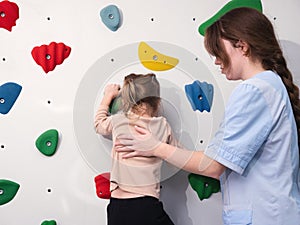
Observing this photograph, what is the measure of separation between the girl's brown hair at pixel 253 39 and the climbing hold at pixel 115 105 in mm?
273

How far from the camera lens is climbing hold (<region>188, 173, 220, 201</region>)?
106 centimetres

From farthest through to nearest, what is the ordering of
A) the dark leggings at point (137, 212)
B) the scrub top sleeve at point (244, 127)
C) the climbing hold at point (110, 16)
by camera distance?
the climbing hold at point (110, 16)
the dark leggings at point (137, 212)
the scrub top sleeve at point (244, 127)

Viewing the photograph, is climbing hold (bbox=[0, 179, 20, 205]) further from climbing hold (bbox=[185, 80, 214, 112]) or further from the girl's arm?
climbing hold (bbox=[185, 80, 214, 112])

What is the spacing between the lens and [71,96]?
1045 millimetres

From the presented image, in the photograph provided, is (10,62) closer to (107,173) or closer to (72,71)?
(72,71)

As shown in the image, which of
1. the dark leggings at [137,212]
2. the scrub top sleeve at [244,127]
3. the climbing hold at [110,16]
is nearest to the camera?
the scrub top sleeve at [244,127]

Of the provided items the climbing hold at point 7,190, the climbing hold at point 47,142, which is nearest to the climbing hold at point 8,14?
the climbing hold at point 47,142

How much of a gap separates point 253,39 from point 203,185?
16.9 inches

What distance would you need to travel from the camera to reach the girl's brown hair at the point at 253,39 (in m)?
0.84

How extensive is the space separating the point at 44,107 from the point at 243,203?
56 cm

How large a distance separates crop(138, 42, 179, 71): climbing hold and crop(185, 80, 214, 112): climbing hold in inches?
3.0

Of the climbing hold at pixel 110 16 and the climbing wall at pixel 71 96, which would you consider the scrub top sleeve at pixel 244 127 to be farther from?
the climbing hold at pixel 110 16

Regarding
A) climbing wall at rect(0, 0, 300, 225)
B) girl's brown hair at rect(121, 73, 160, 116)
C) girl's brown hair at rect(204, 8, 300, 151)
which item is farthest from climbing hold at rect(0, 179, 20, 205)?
girl's brown hair at rect(204, 8, 300, 151)

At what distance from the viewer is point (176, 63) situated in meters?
1.06
